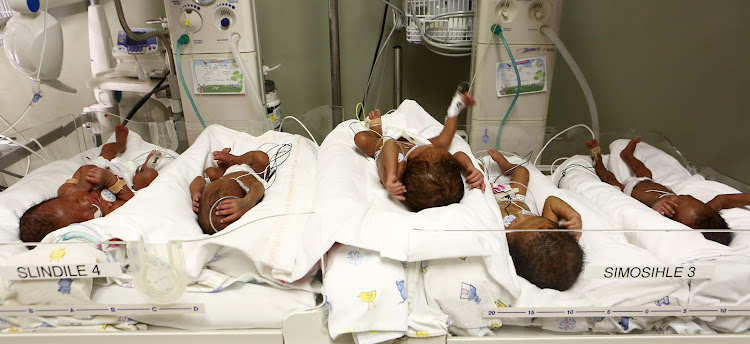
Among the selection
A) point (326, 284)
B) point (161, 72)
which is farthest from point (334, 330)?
point (161, 72)

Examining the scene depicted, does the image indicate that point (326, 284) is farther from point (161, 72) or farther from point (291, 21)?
point (291, 21)

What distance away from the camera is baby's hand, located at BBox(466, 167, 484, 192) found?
49.4 inches

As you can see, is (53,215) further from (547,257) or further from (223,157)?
(547,257)

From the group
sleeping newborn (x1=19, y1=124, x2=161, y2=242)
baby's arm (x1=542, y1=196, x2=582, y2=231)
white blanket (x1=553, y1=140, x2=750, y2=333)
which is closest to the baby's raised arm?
baby's arm (x1=542, y1=196, x2=582, y2=231)

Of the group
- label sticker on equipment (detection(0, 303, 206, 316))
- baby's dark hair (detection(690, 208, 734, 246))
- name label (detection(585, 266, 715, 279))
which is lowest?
label sticker on equipment (detection(0, 303, 206, 316))

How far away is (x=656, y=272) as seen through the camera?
970mm

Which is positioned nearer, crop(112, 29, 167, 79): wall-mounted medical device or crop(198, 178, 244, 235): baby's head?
crop(198, 178, 244, 235): baby's head

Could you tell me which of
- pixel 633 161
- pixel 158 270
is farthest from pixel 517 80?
pixel 158 270

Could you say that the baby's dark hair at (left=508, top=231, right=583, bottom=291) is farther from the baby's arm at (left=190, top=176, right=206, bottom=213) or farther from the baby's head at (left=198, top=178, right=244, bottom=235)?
the baby's arm at (left=190, top=176, right=206, bottom=213)

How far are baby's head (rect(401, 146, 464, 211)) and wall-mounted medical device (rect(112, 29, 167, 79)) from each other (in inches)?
43.9

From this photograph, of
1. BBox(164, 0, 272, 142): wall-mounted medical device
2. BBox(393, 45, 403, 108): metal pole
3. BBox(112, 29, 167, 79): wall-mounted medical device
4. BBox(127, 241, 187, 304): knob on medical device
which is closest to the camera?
BBox(127, 241, 187, 304): knob on medical device

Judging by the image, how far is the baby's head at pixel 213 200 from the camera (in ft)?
4.05

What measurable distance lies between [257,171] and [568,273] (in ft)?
3.09

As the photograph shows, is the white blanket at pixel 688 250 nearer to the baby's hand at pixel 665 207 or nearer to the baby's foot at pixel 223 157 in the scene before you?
the baby's hand at pixel 665 207
